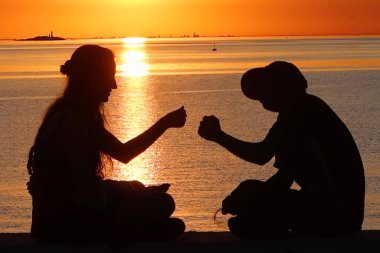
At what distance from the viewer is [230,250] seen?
429 cm

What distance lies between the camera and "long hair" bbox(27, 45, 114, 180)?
422cm

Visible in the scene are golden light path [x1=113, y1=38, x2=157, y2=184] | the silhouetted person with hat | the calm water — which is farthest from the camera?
golden light path [x1=113, y1=38, x2=157, y2=184]

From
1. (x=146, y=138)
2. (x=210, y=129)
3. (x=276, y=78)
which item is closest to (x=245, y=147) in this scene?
(x=210, y=129)

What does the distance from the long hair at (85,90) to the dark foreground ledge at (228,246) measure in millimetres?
367

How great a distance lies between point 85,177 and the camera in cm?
420

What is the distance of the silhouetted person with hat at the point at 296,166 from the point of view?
432cm

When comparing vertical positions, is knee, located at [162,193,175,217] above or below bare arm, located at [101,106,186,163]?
below

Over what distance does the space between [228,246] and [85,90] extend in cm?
101

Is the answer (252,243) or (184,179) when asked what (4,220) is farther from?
(252,243)

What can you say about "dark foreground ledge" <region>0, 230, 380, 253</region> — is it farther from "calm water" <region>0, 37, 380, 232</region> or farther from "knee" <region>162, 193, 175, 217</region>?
"calm water" <region>0, 37, 380, 232</region>

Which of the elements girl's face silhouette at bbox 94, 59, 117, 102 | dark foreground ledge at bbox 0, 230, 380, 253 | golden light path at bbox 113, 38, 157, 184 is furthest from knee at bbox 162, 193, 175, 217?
golden light path at bbox 113, 38, 157, 184

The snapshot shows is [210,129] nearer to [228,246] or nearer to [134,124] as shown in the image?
[228,246]

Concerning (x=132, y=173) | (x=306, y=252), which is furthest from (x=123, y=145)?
(x=132, y=173)

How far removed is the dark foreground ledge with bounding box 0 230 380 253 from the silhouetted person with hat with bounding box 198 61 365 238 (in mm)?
93
